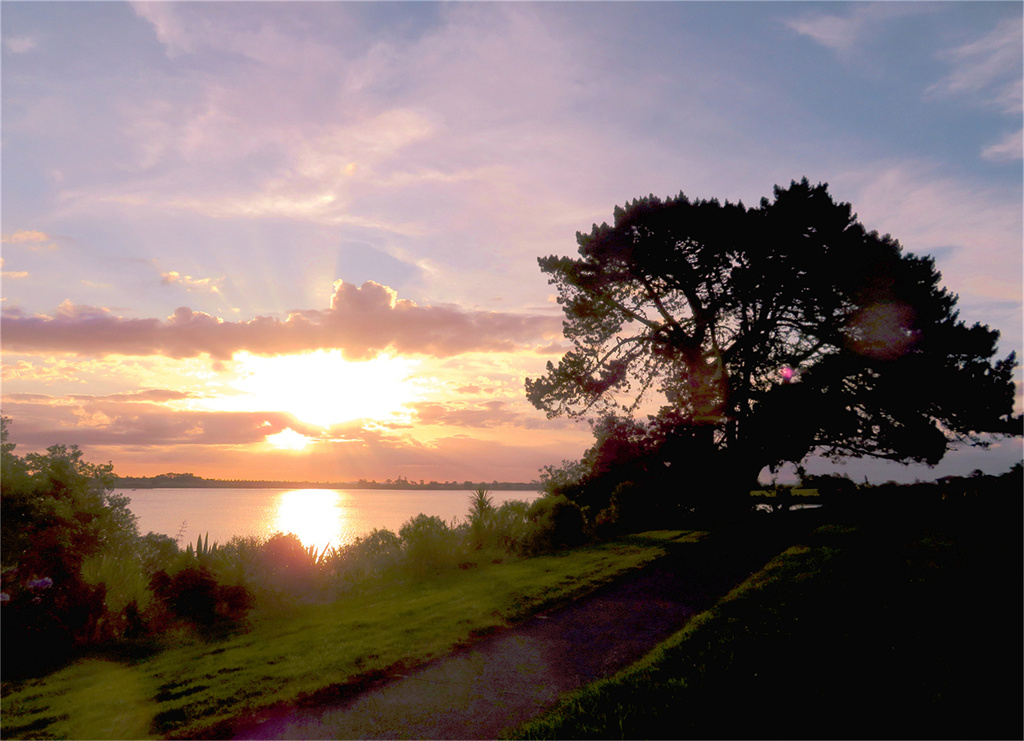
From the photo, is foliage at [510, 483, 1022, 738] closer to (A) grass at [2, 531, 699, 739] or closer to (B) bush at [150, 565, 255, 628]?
(A) grass at [2, 531, 699, 739]

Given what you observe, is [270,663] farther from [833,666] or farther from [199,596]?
[833,666]

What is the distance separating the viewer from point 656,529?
753 inches

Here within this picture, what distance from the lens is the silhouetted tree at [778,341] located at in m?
20.3

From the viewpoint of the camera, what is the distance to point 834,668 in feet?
18.0

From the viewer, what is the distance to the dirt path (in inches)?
196

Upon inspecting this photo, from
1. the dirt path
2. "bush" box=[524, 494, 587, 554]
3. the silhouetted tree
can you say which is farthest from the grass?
the silhouetted tree

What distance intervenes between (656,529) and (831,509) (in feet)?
21.6

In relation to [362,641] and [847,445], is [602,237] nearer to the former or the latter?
[847,445]

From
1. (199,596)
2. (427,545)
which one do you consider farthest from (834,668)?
(427,545)

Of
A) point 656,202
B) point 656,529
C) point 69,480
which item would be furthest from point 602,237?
point 69,480

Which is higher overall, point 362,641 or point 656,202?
point 656,202

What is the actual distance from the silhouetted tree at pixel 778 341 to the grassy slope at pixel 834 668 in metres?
12.0

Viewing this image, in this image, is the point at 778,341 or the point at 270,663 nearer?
the point at 270,663

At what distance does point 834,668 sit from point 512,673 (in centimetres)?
319
